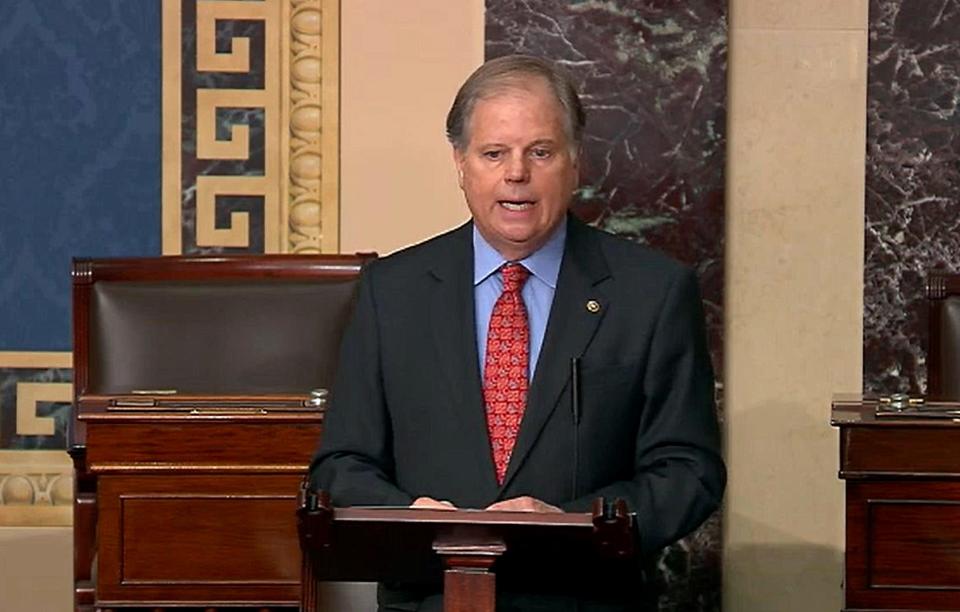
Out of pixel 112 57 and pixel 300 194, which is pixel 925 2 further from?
pixel 112 57

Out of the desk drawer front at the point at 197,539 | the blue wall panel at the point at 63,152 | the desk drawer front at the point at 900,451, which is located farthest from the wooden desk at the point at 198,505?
the blue wall panel at the point at 63,152

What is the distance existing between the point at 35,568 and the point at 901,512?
9.78 feet

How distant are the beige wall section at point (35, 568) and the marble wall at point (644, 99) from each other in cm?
189

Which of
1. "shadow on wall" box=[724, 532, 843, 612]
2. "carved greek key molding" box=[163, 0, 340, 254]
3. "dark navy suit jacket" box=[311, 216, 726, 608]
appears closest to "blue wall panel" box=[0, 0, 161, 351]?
"carved greek key molding" box=[163, 0, 340, 254]

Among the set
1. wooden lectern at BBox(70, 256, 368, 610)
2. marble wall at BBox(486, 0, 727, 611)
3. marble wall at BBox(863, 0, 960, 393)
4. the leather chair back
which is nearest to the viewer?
wooden lectern at BBox(70, 256, 368, 610)

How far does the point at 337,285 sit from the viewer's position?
5.09 meters

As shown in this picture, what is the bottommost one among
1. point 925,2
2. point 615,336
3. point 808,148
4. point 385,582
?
point 385,582

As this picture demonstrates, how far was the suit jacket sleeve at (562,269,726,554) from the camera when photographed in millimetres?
3371

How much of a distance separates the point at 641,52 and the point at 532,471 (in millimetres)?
2826

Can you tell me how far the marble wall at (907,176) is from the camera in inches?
241

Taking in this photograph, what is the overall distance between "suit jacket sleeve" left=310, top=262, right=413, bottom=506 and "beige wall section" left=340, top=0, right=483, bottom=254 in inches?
100

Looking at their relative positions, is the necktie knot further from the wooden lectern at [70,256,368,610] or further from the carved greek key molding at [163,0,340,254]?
the carved greek key molding at [163,0,340,254]

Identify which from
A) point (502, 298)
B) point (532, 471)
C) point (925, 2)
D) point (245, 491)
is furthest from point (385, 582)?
point (925, 2)

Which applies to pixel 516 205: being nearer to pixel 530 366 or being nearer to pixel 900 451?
pixel 530 366
